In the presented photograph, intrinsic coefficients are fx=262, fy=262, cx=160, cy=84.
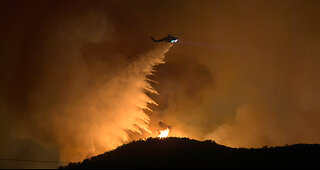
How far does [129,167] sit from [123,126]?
21357mm

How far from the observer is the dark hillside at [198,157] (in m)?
22.1

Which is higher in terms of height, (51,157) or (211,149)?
(51,157)

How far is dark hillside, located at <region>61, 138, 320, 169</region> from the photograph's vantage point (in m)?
22.1

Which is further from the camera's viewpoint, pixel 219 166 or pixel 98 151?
pixel 98 151

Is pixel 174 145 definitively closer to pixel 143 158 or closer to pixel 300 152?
pixel 143 158

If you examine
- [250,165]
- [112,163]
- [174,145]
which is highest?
[174,145]

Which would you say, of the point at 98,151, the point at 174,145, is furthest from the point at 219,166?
the point at 98,151

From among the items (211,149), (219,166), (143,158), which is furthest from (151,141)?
(219,166)

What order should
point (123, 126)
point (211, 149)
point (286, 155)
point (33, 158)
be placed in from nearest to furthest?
point (286, 155) → point (211, 149) → point (123, 126) → point (33, 158)

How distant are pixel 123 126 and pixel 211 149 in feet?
66.6

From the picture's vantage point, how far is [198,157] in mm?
23781

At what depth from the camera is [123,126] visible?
141ft

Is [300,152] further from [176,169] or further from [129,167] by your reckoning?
[129,167]

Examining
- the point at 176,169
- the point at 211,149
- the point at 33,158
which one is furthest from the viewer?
the point at 33,158
